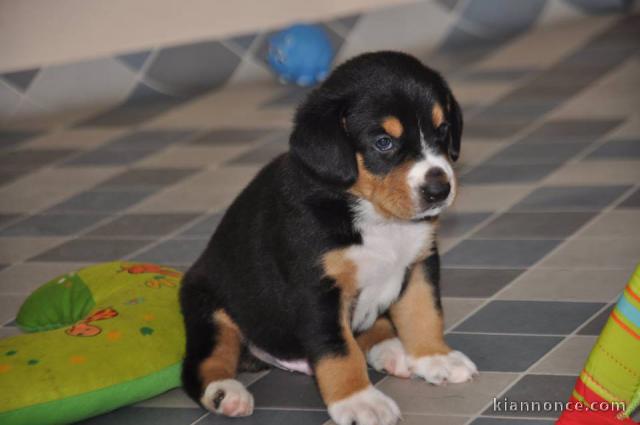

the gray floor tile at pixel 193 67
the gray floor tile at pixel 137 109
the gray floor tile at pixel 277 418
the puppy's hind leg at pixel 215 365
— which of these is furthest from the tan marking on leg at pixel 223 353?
the gray floor tile at pixel 193 67

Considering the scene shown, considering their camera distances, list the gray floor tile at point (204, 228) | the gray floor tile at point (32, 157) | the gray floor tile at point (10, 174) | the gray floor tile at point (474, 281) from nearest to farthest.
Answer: the gray floor tile at point (474, 281), the gray floor tile at point (204, 228), the gray floor tile at point (10, 174), the gray floor tile at point (32, 157)

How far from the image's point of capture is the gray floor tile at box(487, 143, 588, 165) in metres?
5.33

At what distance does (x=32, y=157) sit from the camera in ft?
20.6

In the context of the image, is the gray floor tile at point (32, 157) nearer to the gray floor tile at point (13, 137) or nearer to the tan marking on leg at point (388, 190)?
the gray floor tile at point (13, 137)

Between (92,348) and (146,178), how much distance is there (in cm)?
252

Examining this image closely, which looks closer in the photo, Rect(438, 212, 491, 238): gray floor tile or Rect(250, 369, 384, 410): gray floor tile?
Rect(250, 369, 384, 410): gray floor tile

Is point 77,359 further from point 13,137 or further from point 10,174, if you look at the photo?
point 13,137

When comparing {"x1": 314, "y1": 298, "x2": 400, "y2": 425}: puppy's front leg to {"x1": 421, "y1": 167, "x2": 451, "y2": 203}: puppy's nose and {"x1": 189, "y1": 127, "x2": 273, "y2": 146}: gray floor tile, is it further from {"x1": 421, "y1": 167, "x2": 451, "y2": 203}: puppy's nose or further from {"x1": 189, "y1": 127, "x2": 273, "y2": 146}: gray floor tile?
{"x1": 189, "y1": 127, "x2": 273, "y2": 146}: gray floor tile

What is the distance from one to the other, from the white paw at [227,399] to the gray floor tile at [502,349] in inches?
25.5

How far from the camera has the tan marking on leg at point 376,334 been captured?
3.37 m

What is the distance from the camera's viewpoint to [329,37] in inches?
297

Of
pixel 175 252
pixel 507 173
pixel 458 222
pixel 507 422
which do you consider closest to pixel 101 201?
pixel 175 252

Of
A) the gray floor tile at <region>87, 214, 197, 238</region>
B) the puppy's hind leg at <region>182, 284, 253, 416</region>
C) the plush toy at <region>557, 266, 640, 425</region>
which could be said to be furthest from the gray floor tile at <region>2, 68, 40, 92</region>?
the plush toy at <region>557, 266, 640, 425</region>

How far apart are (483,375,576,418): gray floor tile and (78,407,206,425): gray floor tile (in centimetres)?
77
